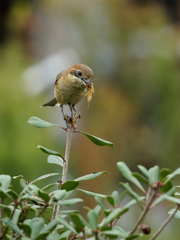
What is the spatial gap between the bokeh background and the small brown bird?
103 inches

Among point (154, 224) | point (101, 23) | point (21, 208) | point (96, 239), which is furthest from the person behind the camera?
point (101, 23)

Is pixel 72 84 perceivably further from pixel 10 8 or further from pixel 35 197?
pixel 10 8

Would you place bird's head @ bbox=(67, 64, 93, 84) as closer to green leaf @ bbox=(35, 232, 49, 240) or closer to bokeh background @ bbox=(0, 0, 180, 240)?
green leaf @ bbox=(35, 232, 49, 240)

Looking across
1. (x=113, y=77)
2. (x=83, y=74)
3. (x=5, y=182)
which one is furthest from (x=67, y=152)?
(x=113, y=77)

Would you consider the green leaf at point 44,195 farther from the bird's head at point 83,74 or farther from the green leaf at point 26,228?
the bird's head at point 83,74

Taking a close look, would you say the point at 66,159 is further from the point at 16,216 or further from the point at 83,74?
the point at 83,74

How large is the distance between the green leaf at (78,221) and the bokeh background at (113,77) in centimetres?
355

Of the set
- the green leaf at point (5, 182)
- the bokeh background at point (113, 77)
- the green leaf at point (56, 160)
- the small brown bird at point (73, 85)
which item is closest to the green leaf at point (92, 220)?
the green leaf at point (5, 182)

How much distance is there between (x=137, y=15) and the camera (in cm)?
679

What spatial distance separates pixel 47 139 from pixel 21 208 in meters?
3.20

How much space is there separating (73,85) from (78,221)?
0.93m

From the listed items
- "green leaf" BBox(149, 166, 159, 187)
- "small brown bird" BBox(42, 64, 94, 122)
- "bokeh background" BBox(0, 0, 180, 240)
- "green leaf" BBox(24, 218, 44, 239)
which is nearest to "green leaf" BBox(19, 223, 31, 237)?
"green leaf" BBox(24, 218, 44, 239)

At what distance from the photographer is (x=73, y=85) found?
66.1 inches

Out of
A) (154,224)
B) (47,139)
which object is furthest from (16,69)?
(154,224)
